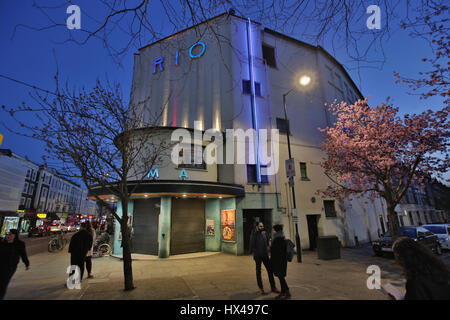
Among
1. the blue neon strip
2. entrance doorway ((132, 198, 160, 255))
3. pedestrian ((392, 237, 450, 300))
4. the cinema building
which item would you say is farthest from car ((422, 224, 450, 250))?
entrance doorway ((132, 198, 160, 255))

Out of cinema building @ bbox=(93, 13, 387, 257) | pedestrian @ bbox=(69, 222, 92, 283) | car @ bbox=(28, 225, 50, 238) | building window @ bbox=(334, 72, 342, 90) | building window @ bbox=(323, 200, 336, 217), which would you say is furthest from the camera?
car @ bbox=(28, 225, 50, 238)

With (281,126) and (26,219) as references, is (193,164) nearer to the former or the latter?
(281,126)

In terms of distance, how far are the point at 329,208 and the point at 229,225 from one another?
31.2 ft

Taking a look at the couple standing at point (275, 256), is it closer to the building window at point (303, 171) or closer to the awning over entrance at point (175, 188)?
the awning over entrance at point (175, 188)

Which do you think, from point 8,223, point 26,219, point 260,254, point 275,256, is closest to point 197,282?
point 260,254

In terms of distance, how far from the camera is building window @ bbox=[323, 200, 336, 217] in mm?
17717

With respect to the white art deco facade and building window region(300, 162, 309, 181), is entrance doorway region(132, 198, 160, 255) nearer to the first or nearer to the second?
the white art deco facade

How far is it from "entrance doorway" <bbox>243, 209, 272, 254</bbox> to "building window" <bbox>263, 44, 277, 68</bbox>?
1309 cm

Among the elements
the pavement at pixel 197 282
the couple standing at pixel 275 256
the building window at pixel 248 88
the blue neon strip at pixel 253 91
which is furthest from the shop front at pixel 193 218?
the building window at pixel 248 88

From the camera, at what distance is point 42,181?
46.9 meters

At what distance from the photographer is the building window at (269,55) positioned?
19.0 m

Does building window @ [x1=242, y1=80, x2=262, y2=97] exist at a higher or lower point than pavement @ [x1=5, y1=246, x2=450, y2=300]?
higher

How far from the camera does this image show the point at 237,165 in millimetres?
15195
